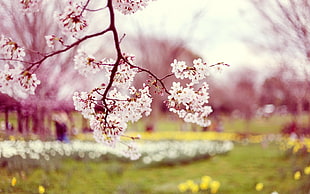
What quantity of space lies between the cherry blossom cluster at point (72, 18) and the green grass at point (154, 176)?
204 centimetres

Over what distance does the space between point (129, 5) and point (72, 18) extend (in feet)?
1.75

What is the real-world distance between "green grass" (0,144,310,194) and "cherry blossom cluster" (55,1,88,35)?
2.04 meters

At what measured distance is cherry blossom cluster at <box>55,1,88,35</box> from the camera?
2311 mm

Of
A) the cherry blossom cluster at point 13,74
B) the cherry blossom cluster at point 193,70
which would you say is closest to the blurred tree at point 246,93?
the cherry blossom cluster at point 193,70

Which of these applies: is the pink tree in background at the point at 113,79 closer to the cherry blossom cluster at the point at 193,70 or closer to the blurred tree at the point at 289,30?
the cherry blossom cluster at the point at 193,70

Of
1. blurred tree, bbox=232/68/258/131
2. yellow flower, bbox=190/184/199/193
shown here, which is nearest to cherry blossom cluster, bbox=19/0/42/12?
yellow flower, bbox=190/184/199/193

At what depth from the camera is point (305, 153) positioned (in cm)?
852

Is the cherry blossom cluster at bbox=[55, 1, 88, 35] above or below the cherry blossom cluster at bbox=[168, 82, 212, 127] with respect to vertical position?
above

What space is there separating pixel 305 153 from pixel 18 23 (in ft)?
20.8

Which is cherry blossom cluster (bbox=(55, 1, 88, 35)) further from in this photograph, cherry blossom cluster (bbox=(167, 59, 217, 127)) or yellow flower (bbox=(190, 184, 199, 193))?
yellow flower (bbox=(190, 184, 199, 193))

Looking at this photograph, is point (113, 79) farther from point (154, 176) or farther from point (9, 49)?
point (154, 176)

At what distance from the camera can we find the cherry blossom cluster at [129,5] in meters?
2.71

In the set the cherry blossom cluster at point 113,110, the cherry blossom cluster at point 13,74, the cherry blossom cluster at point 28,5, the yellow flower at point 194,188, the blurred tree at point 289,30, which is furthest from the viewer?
the blurred tree at point 289,30

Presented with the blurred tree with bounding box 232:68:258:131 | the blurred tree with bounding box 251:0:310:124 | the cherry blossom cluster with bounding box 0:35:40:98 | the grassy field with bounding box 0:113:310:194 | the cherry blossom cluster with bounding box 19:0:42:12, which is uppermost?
the blurred tree with bounding box 232:68:258:131
